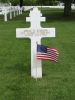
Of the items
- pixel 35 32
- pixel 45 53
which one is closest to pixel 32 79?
pixel 45 53

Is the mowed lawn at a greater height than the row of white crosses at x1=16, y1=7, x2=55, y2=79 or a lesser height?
lesser

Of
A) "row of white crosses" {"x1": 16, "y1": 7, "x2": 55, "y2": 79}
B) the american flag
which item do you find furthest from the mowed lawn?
the american flag

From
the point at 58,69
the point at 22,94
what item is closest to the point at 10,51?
the point at 58,69

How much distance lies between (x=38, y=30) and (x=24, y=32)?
0.33m

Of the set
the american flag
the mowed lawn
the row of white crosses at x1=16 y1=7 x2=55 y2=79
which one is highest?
the row of white crosses at x1=16 y1=7 x2=55 y2=79

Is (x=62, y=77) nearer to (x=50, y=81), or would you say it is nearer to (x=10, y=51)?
(x=50, y=81)

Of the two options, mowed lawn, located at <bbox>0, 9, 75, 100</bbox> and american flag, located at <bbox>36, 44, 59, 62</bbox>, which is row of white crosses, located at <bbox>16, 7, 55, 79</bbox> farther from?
mowed lawn, located at <bbox>0, 9, 75, 100</bbox>

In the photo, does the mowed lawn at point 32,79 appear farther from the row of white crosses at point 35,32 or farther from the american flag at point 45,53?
the american flag at point 45,53

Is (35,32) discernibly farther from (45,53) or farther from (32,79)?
(32,79)

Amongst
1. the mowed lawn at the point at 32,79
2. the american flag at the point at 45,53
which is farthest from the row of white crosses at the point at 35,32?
the mowed lawn at the point at 32,79

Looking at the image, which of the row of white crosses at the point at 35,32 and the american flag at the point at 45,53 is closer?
the american flag at the point at 45,53

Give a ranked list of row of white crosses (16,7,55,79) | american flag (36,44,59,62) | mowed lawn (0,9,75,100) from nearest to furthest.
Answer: mowed lawn (0,9,75,100), american flag (36,44,59,62), row of white crosses (16,7,55,79)

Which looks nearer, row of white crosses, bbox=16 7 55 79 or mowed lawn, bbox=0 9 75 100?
mowed lawn, bbox=0 9 75 100

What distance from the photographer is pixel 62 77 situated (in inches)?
416
